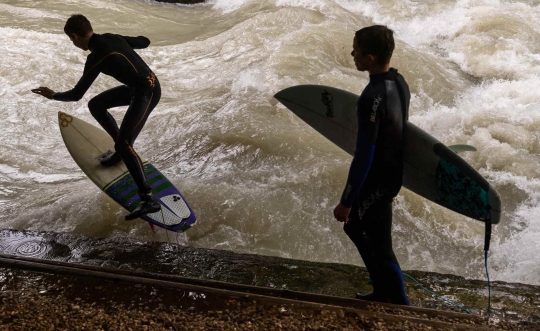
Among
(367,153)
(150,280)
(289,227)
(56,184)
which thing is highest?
(367,153)

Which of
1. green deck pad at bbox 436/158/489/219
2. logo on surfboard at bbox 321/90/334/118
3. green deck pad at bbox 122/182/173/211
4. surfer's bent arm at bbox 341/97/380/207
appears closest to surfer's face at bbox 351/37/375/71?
surfer's bent arm at bbox 341/97/380/207

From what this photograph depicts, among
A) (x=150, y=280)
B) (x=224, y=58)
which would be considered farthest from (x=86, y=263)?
(x=224, y=58)

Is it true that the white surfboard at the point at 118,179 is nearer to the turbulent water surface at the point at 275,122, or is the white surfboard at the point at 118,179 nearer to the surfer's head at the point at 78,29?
the turbulent water surface at the point at 275,122

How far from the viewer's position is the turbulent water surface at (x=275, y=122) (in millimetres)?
3922

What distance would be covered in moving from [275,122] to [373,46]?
3.42m

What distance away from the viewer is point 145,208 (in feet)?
10.9

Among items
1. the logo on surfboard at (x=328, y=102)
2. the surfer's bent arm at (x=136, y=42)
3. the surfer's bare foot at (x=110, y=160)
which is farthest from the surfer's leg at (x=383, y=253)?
the surfer's bare foot at (x=110, y=160)

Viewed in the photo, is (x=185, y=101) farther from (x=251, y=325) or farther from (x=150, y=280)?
(x=251, y=325)

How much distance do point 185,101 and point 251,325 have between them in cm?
461

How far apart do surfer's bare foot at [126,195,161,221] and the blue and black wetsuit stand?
Answer: 1477 mm

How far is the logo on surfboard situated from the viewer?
112 inches

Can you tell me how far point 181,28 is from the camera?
391 inches

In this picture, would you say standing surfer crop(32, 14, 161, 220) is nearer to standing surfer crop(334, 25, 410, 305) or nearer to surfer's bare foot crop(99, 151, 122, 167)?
surfer's bare foot crop(99, 151, 122, 167)

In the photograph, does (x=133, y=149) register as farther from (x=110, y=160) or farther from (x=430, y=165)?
(x=430, y=165)
